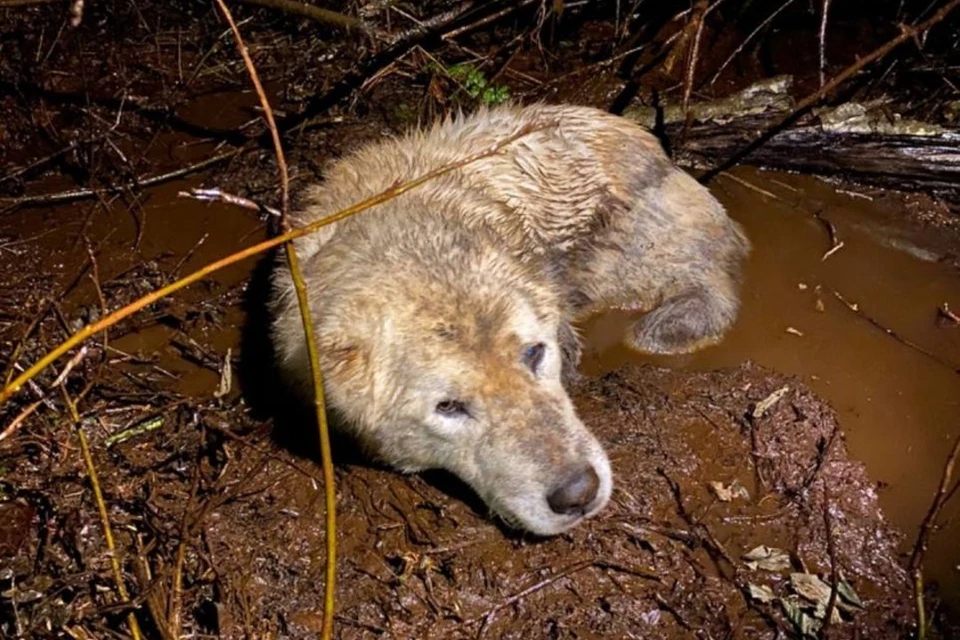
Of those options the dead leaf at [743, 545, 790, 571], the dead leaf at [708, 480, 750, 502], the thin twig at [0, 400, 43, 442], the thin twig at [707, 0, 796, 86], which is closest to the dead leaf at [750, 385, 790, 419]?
the dead leaf at [708, 480, 750, 502]

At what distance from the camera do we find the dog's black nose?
11.7 ft

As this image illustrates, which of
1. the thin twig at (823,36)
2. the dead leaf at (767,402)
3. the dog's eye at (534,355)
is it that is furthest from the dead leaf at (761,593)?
the thin twig at (823,36)

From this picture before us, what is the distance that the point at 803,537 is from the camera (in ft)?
13.2

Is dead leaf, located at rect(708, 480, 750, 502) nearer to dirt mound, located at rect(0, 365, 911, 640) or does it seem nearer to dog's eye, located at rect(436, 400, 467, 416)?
dirt mound, located at rect(0, 365, 911, 640)

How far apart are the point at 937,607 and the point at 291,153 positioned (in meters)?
4.23

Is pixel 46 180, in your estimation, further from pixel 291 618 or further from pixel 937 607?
pixel 937 607

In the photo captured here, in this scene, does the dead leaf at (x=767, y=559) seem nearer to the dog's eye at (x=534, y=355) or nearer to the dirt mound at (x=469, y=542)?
the dirt mound at (x=469, y=542)

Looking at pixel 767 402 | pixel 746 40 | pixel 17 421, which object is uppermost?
pixel 746 40

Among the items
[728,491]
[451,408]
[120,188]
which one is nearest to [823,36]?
[728,491]

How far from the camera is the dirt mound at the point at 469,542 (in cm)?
379

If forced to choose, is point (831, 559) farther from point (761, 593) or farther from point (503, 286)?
point (503, 286)

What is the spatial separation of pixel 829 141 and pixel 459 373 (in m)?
3.20

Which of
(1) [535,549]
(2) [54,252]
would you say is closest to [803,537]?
(1) [535,549]

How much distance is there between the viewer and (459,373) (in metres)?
3.64
